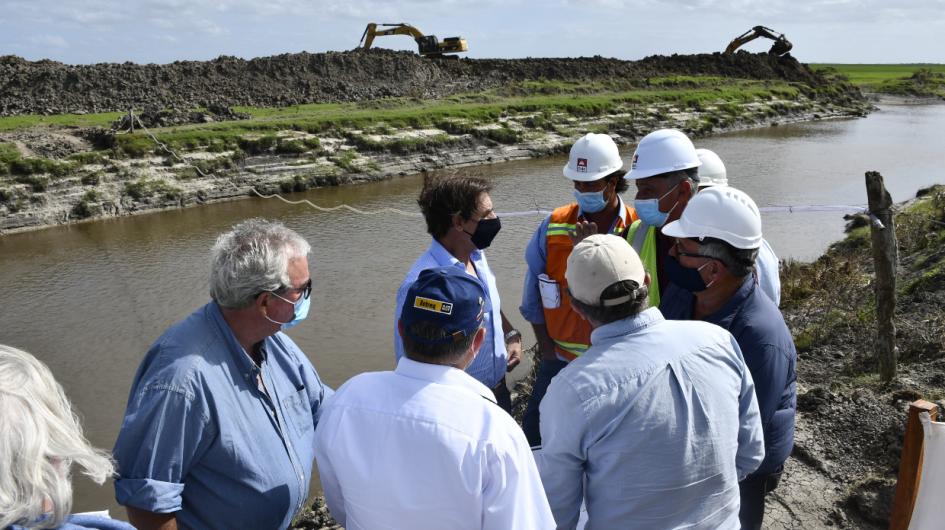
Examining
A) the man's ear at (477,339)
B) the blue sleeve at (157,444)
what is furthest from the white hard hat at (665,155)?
the blue sleeve at (157,444)

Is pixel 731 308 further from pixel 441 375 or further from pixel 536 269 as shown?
pixel 536 269

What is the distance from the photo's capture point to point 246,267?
235 cm

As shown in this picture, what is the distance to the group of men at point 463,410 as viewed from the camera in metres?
1.87

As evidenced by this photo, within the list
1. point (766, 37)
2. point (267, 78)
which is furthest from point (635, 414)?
point (766, 37)

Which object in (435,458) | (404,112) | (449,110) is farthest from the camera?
(449,110)

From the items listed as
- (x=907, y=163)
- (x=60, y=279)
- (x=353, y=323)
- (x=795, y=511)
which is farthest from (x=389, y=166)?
(x=795, y=511)

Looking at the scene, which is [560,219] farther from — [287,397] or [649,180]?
[287,397]

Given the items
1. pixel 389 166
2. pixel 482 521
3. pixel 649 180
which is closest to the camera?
pixel 482 521

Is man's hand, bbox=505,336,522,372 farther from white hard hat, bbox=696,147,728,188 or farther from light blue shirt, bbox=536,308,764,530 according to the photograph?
light blue shirt, bbox=536,308,764,530

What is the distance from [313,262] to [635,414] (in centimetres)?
1109

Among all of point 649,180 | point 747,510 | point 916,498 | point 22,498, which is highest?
point 649,180

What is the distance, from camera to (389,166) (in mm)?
21438

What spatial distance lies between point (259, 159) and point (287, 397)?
17989 mm

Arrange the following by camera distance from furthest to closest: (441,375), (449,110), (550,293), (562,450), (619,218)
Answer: (449,110) → (619,218) → (550,293) → (562,450) → (441,375)
